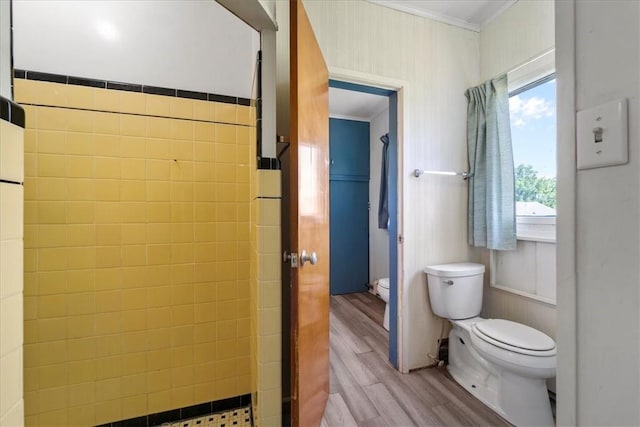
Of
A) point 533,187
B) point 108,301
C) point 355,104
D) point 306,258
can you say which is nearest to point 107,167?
point 108,301

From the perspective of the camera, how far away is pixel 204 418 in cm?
137

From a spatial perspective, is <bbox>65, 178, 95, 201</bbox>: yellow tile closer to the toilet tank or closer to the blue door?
the toilet tank

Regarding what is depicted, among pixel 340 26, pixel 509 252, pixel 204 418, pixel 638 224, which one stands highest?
pixel 340 26

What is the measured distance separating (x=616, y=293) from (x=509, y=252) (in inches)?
61.4

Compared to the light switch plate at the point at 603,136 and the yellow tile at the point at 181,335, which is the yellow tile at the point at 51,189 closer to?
the yellow tile at the point at 181,335

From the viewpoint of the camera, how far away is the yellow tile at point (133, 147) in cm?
127

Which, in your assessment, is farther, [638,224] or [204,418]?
[204,418]

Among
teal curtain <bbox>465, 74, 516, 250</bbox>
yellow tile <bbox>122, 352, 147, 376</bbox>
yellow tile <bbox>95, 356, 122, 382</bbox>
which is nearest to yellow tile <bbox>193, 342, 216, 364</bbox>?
yellow tile <bbox>122, 352, 147, 376</bbox>

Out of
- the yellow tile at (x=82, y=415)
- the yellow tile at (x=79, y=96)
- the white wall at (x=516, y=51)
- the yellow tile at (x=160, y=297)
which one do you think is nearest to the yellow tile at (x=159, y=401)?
the yellow tile at (x=82, y=415)

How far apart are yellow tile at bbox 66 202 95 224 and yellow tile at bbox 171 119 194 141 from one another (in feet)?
1.67

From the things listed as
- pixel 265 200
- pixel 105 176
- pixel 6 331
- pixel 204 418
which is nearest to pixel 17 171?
pixel 6 331

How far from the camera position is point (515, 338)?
136cm

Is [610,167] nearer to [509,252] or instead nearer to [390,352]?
[509,252]

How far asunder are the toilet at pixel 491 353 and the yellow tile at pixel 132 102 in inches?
76.3
